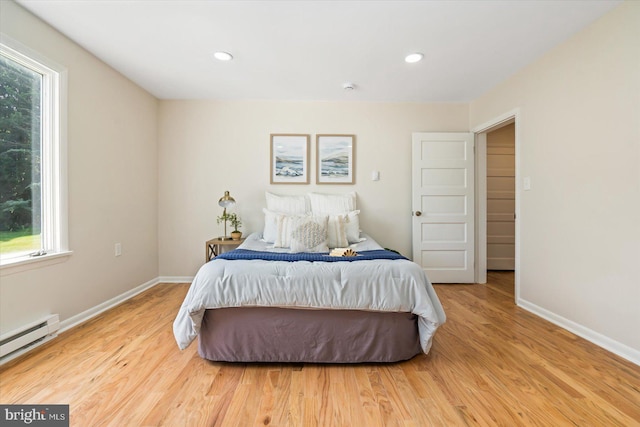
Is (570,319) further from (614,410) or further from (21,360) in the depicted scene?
(21,360)

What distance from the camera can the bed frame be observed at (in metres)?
1.73

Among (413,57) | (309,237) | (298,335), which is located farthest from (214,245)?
(413,57)

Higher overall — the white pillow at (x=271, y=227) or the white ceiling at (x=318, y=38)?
the white ceiling at (x=318, y=38)

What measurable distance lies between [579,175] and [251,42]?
2916 mm

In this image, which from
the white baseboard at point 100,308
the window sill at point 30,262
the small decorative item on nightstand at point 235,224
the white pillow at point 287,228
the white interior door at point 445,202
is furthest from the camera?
the white interior door at point 445,202

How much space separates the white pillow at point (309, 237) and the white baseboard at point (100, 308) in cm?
192

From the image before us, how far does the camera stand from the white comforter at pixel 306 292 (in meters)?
1.67

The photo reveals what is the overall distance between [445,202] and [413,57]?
1863 millimetres

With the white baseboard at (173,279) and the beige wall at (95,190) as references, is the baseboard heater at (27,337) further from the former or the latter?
the white baseboard at (173,279)

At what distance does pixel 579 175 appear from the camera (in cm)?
221

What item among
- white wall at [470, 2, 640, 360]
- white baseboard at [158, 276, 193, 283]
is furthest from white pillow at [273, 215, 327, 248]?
white wall at [470, 2, 640, 360]

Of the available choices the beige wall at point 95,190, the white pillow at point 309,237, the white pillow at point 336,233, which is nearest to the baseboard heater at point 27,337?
the beige wall at point 95,190

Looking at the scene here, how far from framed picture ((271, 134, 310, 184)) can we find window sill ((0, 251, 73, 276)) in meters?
2.20

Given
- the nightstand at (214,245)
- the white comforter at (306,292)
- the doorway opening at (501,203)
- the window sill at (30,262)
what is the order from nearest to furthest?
1. the white comforter at (306,292)
2. the window sill at (30,262)
3. the nightstand at (214,245)
4. the doorway opening at (501,203)
